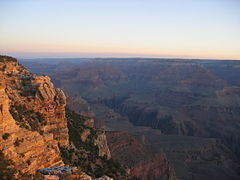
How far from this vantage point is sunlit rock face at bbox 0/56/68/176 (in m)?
14.9

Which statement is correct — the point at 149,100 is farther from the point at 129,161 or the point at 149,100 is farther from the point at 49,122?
the point at 49,122

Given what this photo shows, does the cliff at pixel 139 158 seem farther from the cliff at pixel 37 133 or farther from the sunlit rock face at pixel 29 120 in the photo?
the sunlit rock face at pixel 29 120

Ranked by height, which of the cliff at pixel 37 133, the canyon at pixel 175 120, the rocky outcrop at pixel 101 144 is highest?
the cliff at pixel 37 133

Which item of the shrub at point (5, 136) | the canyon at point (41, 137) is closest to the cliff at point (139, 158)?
the canyon at point (41, 137)

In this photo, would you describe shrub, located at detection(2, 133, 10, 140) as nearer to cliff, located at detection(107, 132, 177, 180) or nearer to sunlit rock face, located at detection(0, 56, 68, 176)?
sunlit rock face, located at detection(0, 56, 68, 176)

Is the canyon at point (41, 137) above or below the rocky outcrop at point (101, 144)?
above

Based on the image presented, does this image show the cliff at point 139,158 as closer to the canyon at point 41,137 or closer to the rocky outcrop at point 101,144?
the canyon at point 41,137

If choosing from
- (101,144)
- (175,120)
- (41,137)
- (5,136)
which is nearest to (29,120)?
(41,137)

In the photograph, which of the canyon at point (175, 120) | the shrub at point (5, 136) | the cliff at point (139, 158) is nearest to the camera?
the shrub at point (5, 136)

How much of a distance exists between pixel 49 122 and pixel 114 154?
27447 millimetres

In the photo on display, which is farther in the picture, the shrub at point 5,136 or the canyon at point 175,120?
the canyon at point 175,120

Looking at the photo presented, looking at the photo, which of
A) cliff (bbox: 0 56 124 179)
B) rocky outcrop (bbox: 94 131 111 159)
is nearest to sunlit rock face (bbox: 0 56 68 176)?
cliff (bbox: 0 56 124 179)

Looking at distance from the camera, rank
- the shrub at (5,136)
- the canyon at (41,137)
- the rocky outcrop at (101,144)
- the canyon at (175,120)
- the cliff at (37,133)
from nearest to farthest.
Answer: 1. the canyon at (41,137)
2. the cliff at (37,133)
3. the shrub at (5,136)
4. the rocky outcrop at (101,144)
5. the canyon at (175,120)

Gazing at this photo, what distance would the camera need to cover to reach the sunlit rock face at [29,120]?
14.9 m
